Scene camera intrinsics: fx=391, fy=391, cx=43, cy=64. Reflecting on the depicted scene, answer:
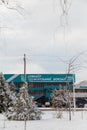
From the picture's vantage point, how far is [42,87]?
4016 inches

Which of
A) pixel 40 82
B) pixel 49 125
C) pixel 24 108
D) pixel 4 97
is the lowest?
pixel 49 125

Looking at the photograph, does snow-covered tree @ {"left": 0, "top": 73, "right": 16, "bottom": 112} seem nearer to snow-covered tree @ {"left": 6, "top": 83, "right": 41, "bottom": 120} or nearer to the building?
snow-covered tree @ {"left": 6, "top": 83, "right": 41, "bottom": 120}

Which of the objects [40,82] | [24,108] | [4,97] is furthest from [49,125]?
[40,82]

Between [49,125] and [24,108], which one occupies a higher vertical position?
[24,108]

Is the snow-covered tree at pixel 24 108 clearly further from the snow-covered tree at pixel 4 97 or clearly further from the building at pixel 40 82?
the building at pixel 40 82

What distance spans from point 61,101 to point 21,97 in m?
13.3

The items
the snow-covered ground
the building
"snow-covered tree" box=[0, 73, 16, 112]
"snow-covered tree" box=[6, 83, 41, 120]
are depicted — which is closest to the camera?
the snow-covered ground

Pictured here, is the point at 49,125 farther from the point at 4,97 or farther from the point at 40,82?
the point at 40,82

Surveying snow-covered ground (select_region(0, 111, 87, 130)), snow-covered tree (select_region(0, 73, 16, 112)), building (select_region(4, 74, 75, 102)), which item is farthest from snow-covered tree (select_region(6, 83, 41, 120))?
building (select_region(4, 74, 75, 102))

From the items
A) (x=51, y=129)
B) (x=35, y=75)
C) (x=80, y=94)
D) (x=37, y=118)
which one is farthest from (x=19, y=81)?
(x=51, y=129)

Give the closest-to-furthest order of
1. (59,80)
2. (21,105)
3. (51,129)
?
1. (51,129)
2. (21,105)
3. (59,80)

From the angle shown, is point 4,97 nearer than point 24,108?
No

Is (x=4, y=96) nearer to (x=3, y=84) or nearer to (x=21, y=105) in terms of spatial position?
(x=3, y=84)

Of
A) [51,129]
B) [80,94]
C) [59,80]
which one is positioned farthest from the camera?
[80,94]
